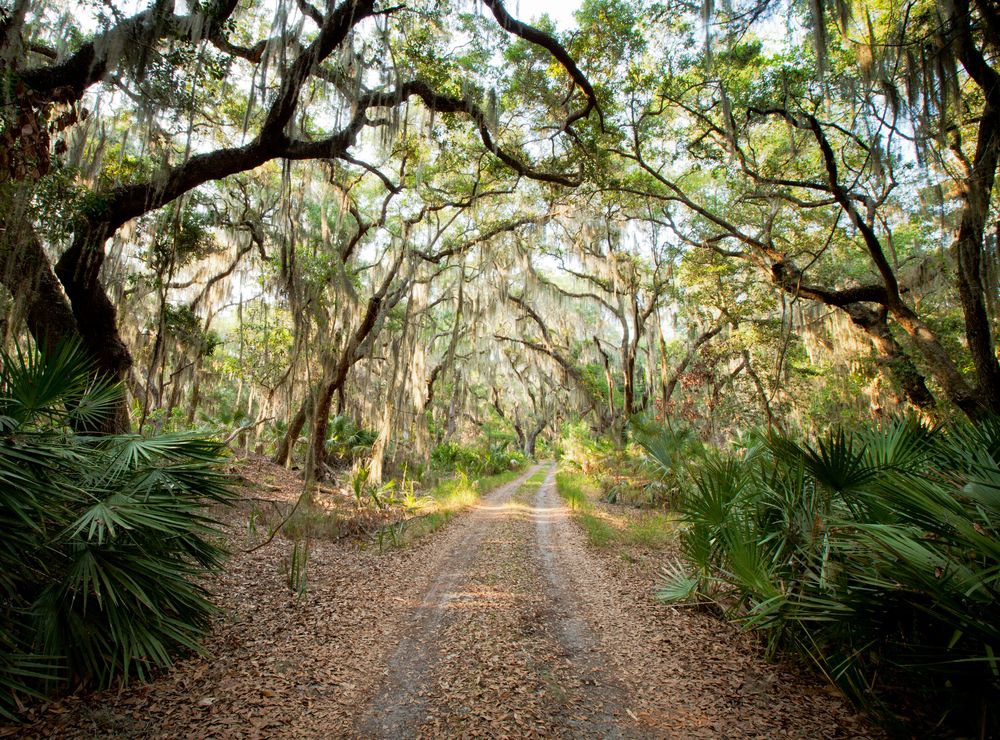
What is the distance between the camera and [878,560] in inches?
98.8

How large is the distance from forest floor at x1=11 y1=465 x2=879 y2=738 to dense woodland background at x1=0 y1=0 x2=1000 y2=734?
32 centimetres

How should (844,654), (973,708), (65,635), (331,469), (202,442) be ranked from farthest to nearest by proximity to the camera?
1. (331,469)
2. (202,442)
3. (844,654)
4. (65,635)
5. (973,708)

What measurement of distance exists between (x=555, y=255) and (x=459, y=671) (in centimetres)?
1275

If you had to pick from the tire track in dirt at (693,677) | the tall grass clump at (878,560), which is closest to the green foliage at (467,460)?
the tire track in dirt at (693,677)

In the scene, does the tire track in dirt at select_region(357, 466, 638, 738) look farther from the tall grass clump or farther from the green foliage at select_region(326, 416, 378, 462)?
the green foliage at select_region(326, 416, 378, 462)

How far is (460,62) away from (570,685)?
7827 millimetres

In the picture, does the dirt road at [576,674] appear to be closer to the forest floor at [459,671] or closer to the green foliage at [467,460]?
the forest floor at [459,671]

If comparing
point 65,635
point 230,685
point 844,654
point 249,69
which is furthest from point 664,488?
point 249,69

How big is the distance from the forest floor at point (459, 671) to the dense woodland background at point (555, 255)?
0.32 meters

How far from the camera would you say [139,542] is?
3.25 meters

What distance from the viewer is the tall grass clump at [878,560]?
2.15 m

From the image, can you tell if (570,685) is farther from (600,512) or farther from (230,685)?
(600,512)

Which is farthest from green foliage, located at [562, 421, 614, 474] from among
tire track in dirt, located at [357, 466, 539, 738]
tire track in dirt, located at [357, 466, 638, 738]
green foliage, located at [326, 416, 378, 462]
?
tire track in dirt, located at [357, 466, 638, 738]

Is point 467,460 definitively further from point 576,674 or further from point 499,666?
point 576,674
